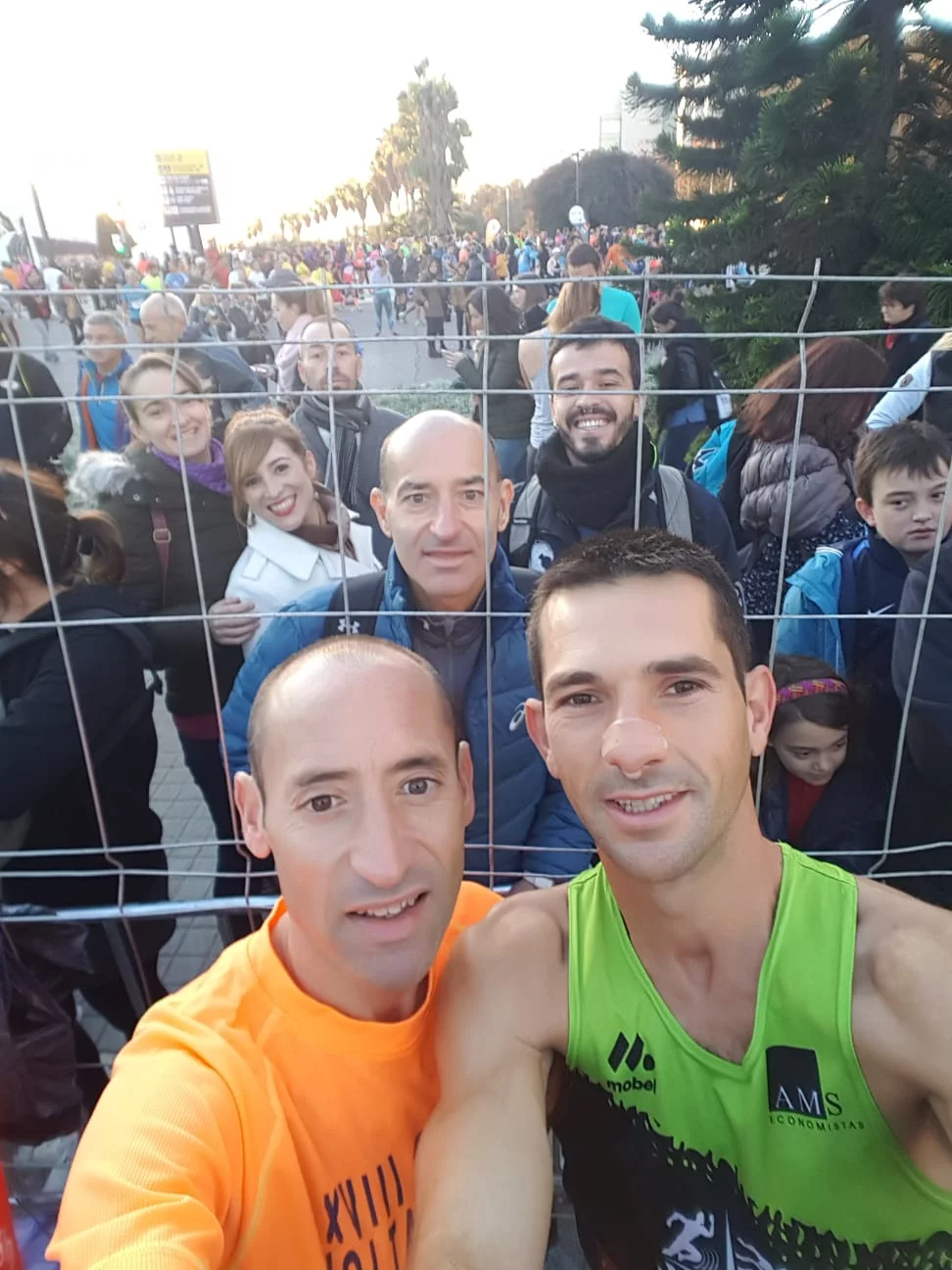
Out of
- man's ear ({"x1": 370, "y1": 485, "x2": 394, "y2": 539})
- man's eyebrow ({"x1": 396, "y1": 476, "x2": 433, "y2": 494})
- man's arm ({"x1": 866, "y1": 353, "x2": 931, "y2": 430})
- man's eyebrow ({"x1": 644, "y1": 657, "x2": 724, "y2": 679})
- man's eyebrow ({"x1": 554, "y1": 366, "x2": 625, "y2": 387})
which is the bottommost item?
man's eyebrow ({"x1": 644, "y1": 657, "x2": 724, "y2": 679})

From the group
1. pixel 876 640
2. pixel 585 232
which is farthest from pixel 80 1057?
pixel 585 232

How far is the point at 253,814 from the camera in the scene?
1357 millimetres

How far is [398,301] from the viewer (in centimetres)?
1488

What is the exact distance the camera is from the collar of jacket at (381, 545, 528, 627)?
74.5 inches

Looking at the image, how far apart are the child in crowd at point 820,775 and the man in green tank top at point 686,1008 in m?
0.73

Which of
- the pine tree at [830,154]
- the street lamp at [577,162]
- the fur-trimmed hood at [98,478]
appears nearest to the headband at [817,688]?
the fur-trimmed hood at [98,478]

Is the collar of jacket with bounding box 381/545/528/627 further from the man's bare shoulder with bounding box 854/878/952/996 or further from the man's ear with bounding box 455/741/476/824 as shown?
the man's bare shoulder with bounding box 854/878/952/996

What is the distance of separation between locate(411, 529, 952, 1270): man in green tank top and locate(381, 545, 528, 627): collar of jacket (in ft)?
1.87

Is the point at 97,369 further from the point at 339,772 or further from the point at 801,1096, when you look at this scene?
the point at 801,1096

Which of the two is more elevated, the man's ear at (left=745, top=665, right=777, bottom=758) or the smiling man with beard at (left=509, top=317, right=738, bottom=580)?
the smiling man with beard at (left=509, top=317, right=738, bottom=580)

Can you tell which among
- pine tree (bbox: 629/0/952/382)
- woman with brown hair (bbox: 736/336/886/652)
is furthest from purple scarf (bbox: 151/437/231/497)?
pine tree (bbox: 629/0/952/382)

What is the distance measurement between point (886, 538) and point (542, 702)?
121 centimetres

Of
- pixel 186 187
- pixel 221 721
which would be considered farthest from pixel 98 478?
pixel 186 187

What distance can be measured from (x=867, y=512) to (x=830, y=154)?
8230 mm
